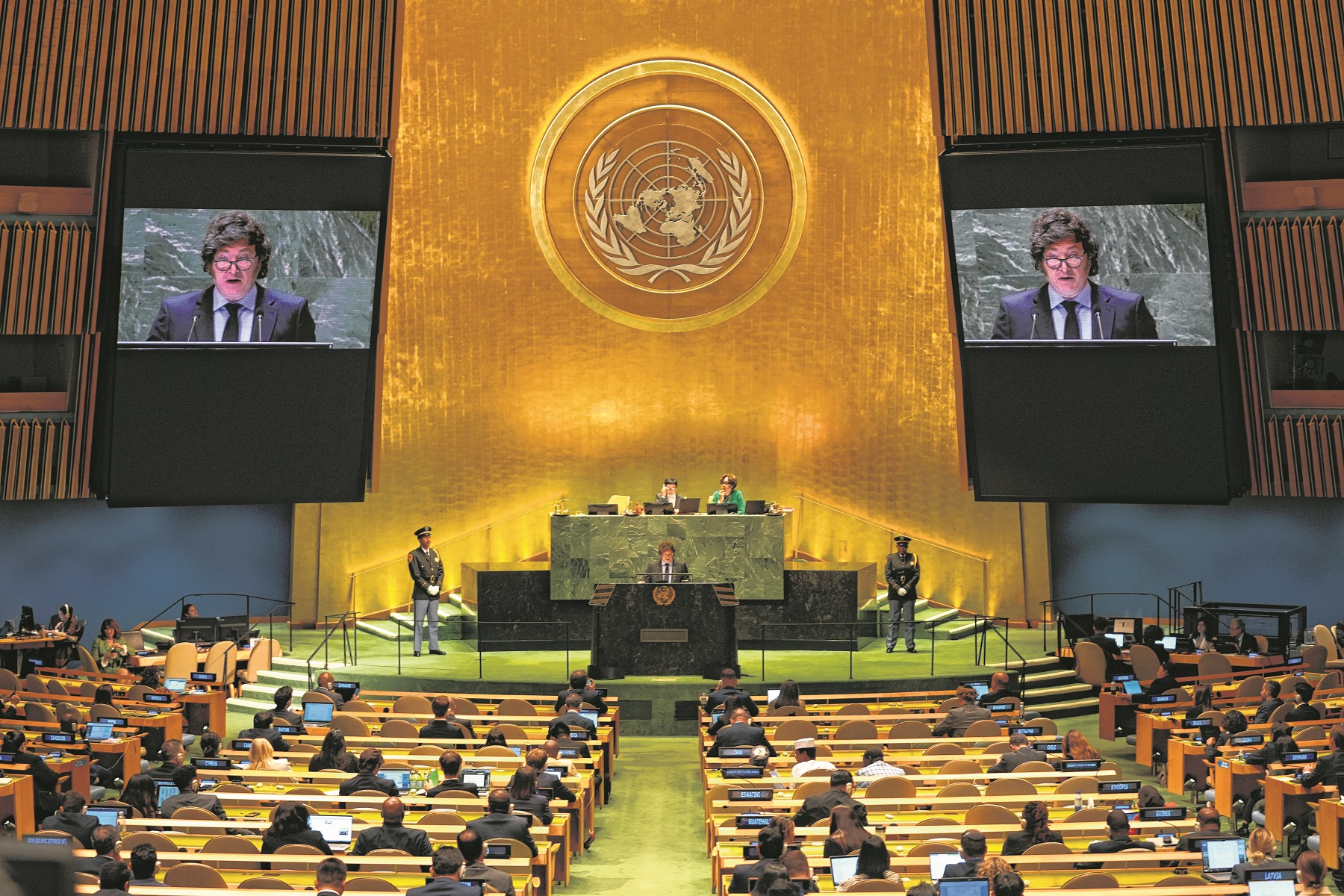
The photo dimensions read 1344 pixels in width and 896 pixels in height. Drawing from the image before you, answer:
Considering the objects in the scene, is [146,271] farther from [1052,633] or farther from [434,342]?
[1052,633]

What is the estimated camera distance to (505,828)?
8672 mm

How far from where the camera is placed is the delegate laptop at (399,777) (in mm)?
10109

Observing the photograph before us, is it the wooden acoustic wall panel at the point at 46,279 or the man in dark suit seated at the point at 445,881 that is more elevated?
the wooden acoustic wall panel at the point at 46,279

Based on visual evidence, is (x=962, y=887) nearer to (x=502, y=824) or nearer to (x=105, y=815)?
(x=502, y=824)

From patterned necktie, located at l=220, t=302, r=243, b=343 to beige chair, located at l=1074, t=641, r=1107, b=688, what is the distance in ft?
34.1

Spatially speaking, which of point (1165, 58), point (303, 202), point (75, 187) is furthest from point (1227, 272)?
point (75, 187)

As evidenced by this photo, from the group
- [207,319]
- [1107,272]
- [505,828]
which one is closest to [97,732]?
[505,828]

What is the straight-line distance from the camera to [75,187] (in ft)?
65.7

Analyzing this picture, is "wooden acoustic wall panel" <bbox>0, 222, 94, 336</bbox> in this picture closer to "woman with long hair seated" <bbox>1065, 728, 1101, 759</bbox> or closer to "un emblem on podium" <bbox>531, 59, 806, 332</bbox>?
"un emblem on podium" <bbox>531, 59, 806, 332</bbox>

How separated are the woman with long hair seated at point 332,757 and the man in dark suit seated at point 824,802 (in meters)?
3.32

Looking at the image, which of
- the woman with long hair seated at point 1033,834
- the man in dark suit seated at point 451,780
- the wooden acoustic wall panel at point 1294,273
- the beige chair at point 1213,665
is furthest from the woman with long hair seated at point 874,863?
the wooden acoustic wall panel at point 1294,273

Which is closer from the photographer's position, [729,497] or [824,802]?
[824,802]

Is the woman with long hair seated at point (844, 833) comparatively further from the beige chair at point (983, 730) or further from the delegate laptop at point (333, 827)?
the beige chair at point (983, 730)

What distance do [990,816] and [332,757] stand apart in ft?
15.1
